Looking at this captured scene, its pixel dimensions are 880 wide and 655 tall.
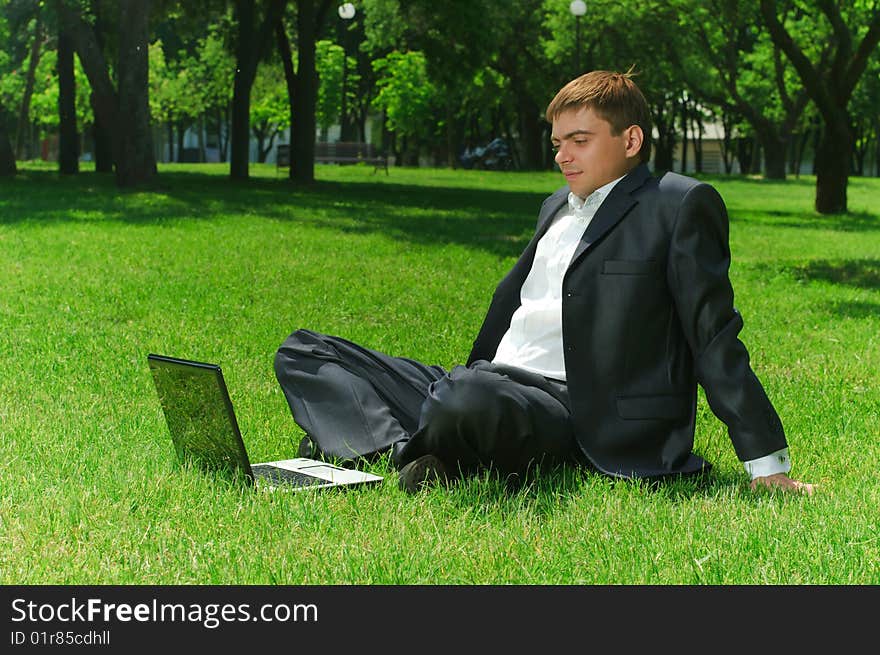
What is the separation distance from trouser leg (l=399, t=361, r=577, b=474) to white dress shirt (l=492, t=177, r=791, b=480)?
0.09 meters

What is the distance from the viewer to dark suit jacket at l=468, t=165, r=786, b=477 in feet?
14.3

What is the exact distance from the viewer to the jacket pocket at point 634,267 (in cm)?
445

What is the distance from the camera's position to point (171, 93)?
6556 cm

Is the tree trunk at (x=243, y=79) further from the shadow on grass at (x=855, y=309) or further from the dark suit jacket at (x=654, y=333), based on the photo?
the dark suit jacket at (x=654, y=333)

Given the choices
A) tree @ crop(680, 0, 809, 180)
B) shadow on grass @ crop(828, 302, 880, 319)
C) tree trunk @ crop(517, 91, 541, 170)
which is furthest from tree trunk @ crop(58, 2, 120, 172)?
tree trunk @ crop(517, 91, 541, 170)

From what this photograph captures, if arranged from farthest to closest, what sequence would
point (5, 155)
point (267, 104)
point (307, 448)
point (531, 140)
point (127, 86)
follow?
point (267, 104) < point (531, 140) < point (5, 155) < point (127, 86) < point (307, 448)

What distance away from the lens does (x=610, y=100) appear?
14.5 ft

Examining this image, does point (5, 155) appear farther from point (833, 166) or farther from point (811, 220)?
point (833, 166)

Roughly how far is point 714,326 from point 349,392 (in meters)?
1.58

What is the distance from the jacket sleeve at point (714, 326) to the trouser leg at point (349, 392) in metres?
1.33

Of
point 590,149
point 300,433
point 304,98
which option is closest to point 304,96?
point 304,98

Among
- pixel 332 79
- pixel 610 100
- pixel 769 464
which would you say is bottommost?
pixel 769 464

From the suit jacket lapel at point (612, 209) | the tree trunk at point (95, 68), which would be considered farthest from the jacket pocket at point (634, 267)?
the tree trunk at point (95, 68)
